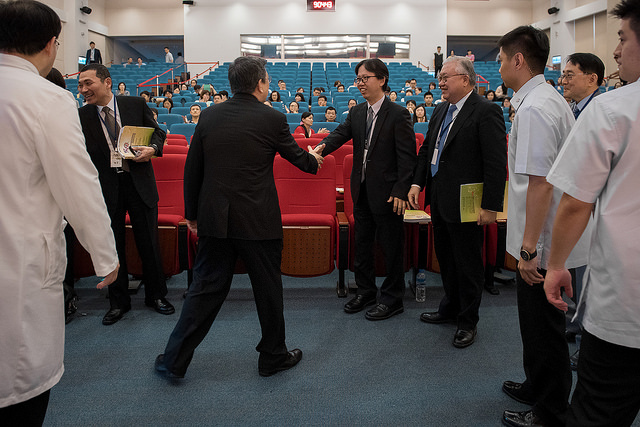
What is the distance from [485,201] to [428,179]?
43 cm

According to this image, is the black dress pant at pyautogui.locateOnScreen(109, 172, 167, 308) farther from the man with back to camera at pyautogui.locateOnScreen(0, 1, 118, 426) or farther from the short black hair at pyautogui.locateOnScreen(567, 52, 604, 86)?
the short black hair at pyautogui.locateOnScreen(567, 52, 604, 86)

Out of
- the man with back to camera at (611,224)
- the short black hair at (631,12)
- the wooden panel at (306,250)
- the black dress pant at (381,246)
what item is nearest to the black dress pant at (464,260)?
the black dress pant at (381,246)

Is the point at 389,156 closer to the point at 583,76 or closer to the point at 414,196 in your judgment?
the point at 414,196

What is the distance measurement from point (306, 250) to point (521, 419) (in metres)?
1.61

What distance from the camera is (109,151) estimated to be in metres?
2.55

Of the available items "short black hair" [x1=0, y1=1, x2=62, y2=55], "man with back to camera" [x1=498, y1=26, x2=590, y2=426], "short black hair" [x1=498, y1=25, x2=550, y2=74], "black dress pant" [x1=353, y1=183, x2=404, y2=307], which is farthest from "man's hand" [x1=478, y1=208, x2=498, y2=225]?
"short black hair" [x1=0, y1=1, x2=62, y2=55]

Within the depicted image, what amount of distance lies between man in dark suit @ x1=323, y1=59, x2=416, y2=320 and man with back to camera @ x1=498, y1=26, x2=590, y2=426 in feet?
2.88

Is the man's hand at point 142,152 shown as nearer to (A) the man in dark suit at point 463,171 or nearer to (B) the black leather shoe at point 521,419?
(A) the man in dark suit at point 463,171

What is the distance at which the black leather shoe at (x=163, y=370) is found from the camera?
1941 mm

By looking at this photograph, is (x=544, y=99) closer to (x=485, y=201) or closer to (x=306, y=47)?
(x=485, y=201)

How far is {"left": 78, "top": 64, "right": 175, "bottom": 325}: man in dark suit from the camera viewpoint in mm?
2531

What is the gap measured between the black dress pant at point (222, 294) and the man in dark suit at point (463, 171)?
914 millimetres

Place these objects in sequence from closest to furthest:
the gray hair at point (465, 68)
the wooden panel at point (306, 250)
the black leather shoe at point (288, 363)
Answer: the black leather shoe at point (288, 363) → the gray hair at point (465, 68) → the wooden panel at point (306, 250)

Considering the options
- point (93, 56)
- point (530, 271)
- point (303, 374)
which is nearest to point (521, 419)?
point (530, 271)
